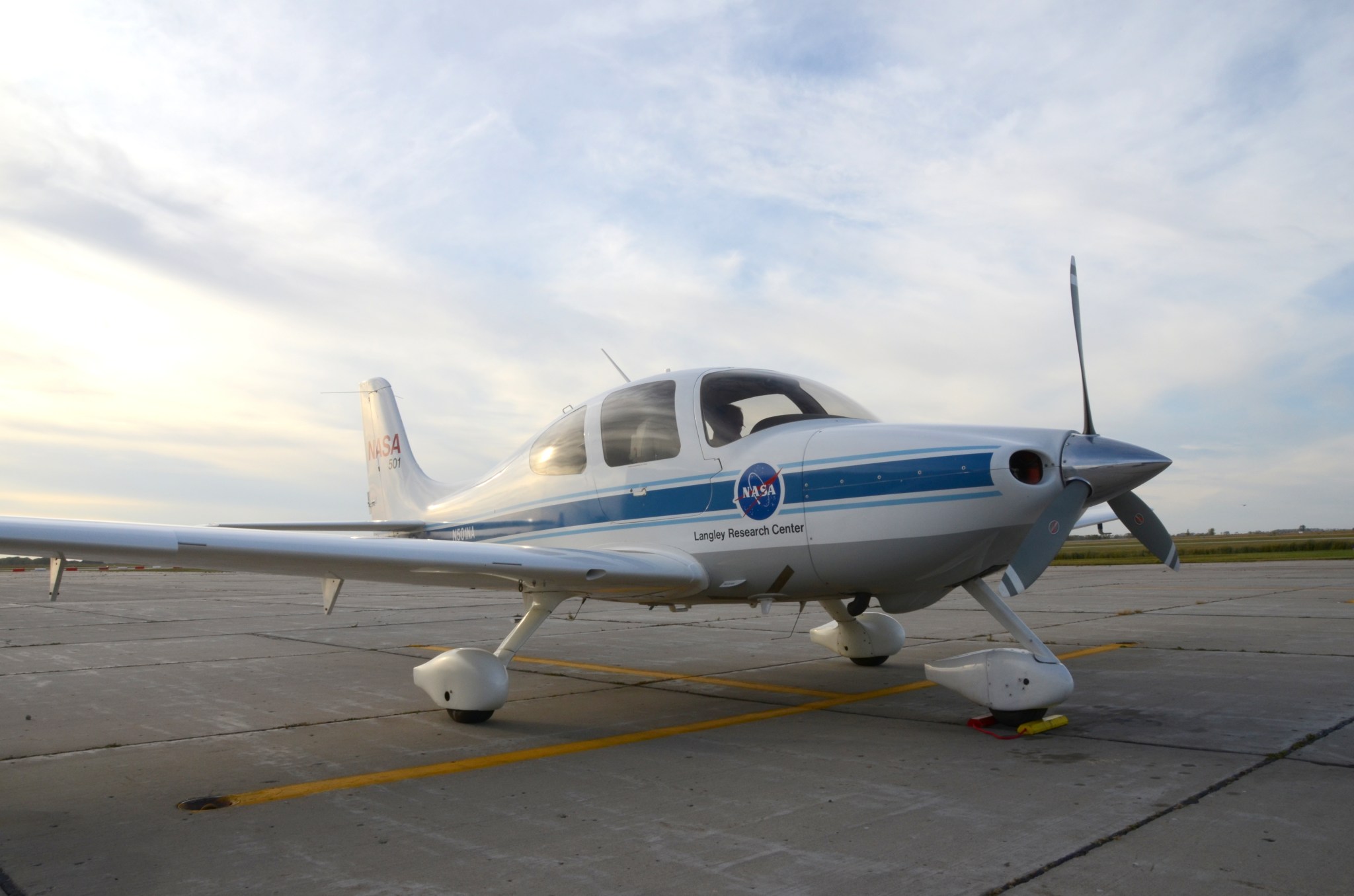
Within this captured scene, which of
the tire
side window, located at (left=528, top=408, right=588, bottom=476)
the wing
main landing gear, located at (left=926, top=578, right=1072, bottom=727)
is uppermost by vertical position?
side window, located at (left=528, top=408, right=588, bottom=476)

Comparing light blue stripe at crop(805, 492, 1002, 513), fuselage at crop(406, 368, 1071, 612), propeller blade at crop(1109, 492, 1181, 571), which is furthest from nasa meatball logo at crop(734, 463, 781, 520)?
propeller blade at crop(1109, 492, 1181, 571)

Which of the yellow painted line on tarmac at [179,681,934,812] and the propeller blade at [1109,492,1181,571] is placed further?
the propeller blade at [1109,492,1181,571]

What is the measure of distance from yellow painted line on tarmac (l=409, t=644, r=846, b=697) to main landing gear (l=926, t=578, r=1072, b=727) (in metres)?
1.28

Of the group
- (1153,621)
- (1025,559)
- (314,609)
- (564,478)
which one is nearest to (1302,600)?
(1153,621)

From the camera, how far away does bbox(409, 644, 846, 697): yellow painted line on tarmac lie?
6.55 metres

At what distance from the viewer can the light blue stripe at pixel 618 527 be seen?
570 cm

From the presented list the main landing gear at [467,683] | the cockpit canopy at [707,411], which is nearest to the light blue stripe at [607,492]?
the cockpit canopy at [707,411]

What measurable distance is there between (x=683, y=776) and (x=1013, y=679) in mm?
2046

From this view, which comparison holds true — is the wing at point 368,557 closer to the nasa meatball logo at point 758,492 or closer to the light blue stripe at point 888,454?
the nasa meatball logo at point 758,492

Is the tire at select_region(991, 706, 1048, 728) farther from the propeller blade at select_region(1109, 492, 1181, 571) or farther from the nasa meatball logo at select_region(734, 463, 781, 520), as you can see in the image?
the nasa meatball logo at select_region(734, 463, 781, 520)

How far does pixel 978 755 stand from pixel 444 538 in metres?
5.33

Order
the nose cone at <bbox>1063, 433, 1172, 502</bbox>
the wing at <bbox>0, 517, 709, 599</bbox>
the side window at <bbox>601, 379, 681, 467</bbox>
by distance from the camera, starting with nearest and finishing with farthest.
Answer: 1. the wing at <bbox>0, 517, 709, 599</bbox>
2. the nose cone at <bbox>1063, 433, 1172, 502</bbox>
3. the side window at <bbox>601, 379, 681, 467</bbox>

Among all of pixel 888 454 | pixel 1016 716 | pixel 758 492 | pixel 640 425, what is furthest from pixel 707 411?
pixel 1016 716

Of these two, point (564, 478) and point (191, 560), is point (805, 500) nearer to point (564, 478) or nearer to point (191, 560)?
point (564, 478)
